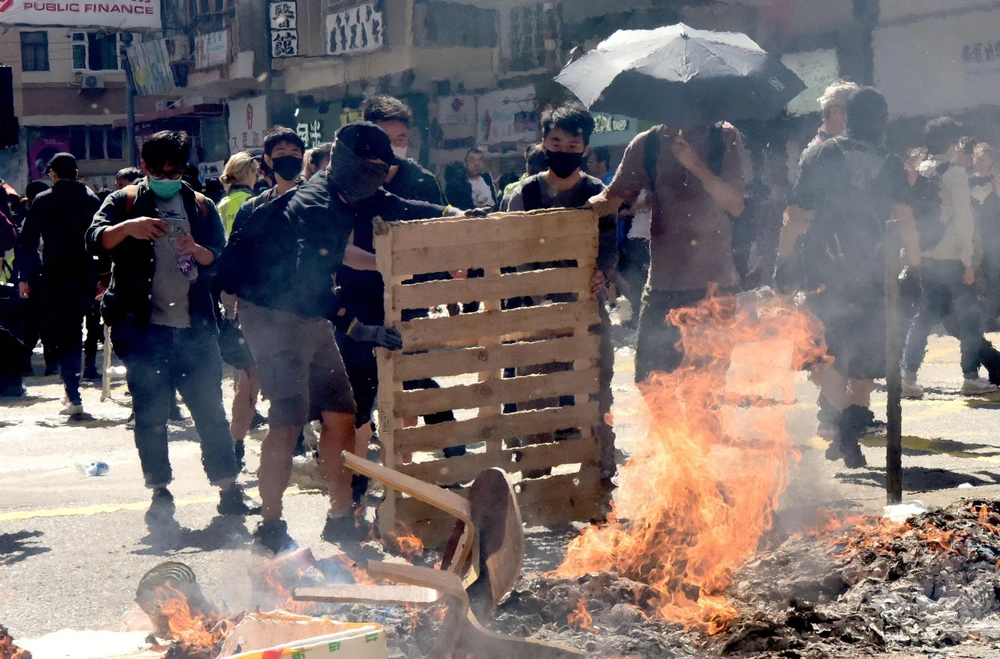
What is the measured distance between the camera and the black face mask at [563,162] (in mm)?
6727

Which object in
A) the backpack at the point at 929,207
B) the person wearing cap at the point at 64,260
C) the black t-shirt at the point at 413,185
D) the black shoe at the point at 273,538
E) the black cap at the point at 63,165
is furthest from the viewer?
the person wearing cap at the point at 64,260

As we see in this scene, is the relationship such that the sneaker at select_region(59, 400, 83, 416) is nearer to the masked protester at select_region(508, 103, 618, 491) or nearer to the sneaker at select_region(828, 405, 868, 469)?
the masked protester at select_region(508, 103, 618, 491)

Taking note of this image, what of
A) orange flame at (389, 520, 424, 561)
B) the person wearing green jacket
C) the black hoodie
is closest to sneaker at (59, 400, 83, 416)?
the black hoodie

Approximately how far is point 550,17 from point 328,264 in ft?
69.2

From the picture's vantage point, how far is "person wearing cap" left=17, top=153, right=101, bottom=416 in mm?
10578

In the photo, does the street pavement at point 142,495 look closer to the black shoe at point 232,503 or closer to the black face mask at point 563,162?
the black shoe at point 232,503

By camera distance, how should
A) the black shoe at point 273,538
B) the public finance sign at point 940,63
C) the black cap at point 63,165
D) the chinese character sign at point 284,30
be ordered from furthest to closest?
the chinese character sign at point 284,30, the public finance sign at point 940,63, the black cap at point 63,165, the black shoe at point 273,538

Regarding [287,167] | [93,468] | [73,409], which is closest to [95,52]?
[73,409]

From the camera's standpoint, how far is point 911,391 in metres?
10.3

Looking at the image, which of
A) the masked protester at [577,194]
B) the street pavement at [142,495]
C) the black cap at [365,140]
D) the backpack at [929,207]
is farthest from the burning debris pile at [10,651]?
the backpack at [929,207]

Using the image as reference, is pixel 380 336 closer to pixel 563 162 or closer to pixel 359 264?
pixel 359 264

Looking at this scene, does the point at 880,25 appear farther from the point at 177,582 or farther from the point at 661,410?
the point at 177,582

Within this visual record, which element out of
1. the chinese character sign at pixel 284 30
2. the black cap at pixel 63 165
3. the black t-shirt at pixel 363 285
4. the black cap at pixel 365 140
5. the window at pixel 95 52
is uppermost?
the window at pixel 95 52

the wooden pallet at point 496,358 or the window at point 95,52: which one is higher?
the window at point 95,52
